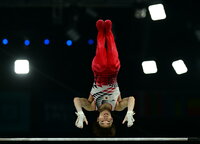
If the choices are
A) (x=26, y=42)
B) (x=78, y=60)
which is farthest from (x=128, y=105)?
(x=26, y=42)

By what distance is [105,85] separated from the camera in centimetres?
604

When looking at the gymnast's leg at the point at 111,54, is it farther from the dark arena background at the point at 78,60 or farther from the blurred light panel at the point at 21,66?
the dark arena background at the point at 78,60

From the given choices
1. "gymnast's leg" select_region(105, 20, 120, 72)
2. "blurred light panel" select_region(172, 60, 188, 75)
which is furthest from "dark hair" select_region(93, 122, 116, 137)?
"blurred light panel" select_region(172, 60, 188, 75)

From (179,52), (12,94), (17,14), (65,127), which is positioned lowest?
(65,127)

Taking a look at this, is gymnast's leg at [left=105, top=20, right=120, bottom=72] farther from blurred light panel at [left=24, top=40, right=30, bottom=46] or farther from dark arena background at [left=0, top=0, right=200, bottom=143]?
blurred light panel at [left=24, top=40, right=30, bottom=46]

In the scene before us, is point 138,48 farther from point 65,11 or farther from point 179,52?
point 65,11

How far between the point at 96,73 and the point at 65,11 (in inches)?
99.2

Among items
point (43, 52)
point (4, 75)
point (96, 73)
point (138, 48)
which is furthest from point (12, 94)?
point (96, 73)

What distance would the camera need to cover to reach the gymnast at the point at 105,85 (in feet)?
19.6

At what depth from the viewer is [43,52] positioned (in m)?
8.53

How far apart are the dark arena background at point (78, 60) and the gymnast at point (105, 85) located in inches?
89.0

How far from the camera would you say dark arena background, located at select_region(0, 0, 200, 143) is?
838cm

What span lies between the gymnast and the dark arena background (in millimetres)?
2260

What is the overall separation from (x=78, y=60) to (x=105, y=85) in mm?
2550
